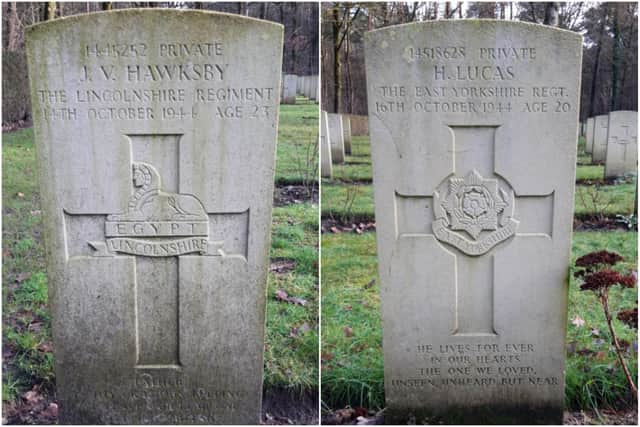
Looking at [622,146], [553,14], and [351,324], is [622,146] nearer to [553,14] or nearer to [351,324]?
[553,14]

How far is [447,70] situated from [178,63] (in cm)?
154

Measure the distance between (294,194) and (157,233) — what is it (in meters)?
4.95

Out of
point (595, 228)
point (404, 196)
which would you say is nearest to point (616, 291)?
point (595, 228)

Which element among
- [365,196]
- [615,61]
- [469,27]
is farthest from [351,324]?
[615,61]

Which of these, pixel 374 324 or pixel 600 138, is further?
pixel 600 138

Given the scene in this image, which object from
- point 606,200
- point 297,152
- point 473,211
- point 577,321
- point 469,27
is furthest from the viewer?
point 297,152

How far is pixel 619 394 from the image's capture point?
4.04 meters

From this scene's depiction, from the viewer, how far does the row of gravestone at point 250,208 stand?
134 inches

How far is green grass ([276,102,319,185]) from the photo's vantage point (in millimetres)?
8844

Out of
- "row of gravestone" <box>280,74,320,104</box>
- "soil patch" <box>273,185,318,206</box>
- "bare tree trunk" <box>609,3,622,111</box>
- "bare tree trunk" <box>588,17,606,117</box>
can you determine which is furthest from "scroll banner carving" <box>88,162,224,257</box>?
"bare tree trunk" <box>588,17,606,117</box>

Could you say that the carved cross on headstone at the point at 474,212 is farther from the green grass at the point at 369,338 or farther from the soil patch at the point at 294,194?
the soil patch at the point at 294,194

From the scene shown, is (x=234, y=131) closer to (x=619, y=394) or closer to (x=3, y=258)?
(x=619, y=394)

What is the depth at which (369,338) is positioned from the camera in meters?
4.96

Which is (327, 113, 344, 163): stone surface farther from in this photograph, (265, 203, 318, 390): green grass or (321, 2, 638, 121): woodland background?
(265, 203, 318, 390): green grass
